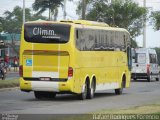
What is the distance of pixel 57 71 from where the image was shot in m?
25.8

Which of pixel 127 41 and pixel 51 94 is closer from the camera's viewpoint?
pixel 51 94

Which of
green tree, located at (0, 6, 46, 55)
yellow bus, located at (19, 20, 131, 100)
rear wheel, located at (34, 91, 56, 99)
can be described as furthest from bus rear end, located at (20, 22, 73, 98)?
green tree, located at (0, 6, 46, 55)

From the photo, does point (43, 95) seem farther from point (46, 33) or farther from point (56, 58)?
point (46, 33)

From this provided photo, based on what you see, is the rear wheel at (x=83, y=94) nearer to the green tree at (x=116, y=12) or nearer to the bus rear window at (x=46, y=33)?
the bus rear window at (x=46, y=33)

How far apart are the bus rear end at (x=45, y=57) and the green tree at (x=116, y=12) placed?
38862 mm

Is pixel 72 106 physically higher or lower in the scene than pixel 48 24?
lower

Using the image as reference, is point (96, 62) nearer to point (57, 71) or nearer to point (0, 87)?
point (57, 71)

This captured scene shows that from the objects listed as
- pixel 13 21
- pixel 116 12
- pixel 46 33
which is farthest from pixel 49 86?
pixel 13 21

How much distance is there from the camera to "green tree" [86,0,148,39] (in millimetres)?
65463

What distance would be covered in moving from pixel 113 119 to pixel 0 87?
16.4 metres

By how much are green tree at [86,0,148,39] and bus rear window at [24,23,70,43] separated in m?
38.8

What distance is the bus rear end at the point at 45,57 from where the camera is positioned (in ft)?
84.7

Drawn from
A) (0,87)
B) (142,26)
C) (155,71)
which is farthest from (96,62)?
(142,26)

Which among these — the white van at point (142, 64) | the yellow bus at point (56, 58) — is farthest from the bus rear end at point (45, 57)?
the white van at point (142, 64)
